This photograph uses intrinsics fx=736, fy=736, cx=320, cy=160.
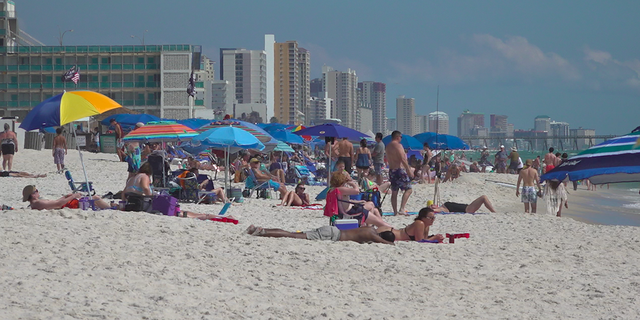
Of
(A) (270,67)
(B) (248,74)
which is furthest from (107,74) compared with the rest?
(A) (270,67)

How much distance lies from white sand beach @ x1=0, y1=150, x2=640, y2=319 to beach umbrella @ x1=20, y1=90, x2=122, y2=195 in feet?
6.33

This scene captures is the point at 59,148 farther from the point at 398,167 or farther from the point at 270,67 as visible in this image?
the point at 270,67

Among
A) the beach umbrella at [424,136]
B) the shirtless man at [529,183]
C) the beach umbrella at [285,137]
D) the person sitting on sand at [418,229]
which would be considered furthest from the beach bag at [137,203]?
the beach umbrella at [424,136]

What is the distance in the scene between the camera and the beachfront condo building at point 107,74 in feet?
196

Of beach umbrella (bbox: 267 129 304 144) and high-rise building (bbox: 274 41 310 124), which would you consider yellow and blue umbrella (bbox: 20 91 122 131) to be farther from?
high-rise building (bbox: 274 41 310 124)

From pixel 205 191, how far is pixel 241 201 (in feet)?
3.70

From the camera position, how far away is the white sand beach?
5.41 m

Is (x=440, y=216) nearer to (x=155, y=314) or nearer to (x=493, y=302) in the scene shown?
(x=493, y=302)

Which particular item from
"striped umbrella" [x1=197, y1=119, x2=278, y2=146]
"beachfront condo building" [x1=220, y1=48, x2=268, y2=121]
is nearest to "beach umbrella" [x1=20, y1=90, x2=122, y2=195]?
"striped umbrella" [x1=197, y1=119, x2=278, y2=146]

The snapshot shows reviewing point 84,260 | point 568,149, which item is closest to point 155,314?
point 84,260

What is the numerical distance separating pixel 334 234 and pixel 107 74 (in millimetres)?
54914

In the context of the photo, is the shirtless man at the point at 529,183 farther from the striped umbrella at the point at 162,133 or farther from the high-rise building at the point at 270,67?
the high-rise building at the point at 270,67

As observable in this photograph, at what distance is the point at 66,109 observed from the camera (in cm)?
977

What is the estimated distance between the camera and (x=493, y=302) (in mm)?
6383
